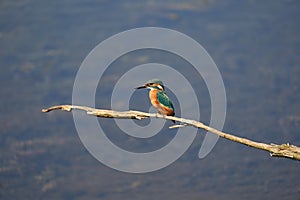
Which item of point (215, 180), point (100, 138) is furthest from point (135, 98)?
point (215, 180)

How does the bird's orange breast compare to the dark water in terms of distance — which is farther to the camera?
the dark water

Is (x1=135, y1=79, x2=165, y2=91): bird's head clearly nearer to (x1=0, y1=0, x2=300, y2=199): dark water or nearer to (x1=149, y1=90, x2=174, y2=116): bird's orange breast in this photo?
(x1=149, y1=90, x2=174, y2=116): bird's orange breast

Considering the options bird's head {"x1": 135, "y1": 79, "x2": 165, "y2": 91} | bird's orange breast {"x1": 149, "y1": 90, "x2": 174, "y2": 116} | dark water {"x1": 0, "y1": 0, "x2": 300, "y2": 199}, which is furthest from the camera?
dark water {"x1": 0, "y1": 0, "x2": 300, "y2": 199}

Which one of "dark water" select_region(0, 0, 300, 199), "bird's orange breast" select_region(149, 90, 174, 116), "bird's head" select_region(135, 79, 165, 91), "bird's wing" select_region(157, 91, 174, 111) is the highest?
"dark water" select_region(0, 0, 300, 199)

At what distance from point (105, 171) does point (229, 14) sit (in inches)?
150

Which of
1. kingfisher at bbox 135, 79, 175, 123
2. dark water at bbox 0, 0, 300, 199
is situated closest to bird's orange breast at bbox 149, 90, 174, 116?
kingfisher at bbox 135, 79, 175, 123

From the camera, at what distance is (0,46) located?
973 cm

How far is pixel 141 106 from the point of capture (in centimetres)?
854

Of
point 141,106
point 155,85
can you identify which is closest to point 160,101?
point 155,85

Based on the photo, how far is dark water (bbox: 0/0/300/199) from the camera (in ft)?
24.8

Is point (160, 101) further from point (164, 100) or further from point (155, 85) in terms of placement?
point (155, 85)

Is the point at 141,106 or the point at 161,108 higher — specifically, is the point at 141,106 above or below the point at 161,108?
above

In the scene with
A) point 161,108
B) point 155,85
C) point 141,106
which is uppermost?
point 141,106

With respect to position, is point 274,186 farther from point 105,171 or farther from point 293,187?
point 105,171
